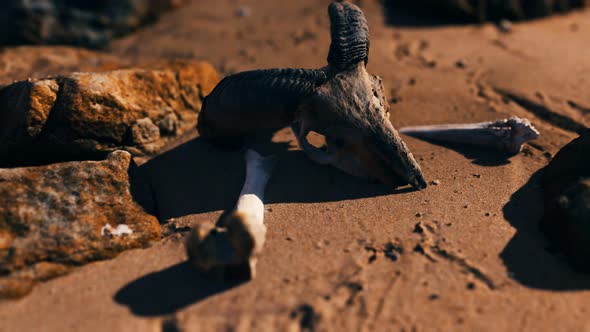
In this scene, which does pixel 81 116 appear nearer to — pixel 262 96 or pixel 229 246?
pixel 262 96

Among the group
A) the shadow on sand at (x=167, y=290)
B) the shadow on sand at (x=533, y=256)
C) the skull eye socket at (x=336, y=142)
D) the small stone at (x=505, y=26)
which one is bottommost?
the shadow on sand at (x=167, y=290)

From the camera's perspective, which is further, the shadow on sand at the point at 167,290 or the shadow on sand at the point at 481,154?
the shadow on sand at the point at 481,154

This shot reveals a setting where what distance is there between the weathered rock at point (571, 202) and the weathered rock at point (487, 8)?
12.7ft

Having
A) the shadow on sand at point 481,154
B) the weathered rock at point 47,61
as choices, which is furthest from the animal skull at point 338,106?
the weathered rock at point 47,61

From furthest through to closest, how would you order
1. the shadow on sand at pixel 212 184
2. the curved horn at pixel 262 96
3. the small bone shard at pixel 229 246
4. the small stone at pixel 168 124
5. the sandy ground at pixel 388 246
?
1. the small stone at pixel 168 124
2. the curved horn at pixel 262 96
3. the shadow on sand at pixel 212 184
4. the small bone shard at pixel 229 246
5. the sandy ground at pixel 388 246

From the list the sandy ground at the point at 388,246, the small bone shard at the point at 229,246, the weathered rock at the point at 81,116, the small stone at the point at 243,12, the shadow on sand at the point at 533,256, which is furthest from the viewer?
the small stone at the point at 243,12

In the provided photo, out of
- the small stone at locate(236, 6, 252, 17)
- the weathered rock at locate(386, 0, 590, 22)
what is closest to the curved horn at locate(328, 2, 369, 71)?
the weathered rock at locate(386, 0, 590, 22)

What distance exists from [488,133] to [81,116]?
351 centimetres

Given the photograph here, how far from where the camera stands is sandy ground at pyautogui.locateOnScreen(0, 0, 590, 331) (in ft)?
9.96

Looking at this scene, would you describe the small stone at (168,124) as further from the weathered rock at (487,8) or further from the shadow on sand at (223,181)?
the weathered rock at (487,8)

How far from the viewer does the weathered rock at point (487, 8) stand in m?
7.24

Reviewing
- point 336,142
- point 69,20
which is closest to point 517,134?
point 336,142

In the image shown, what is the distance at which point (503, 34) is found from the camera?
699 cm

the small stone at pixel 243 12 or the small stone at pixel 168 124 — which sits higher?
the small stone at pixel 243 12
